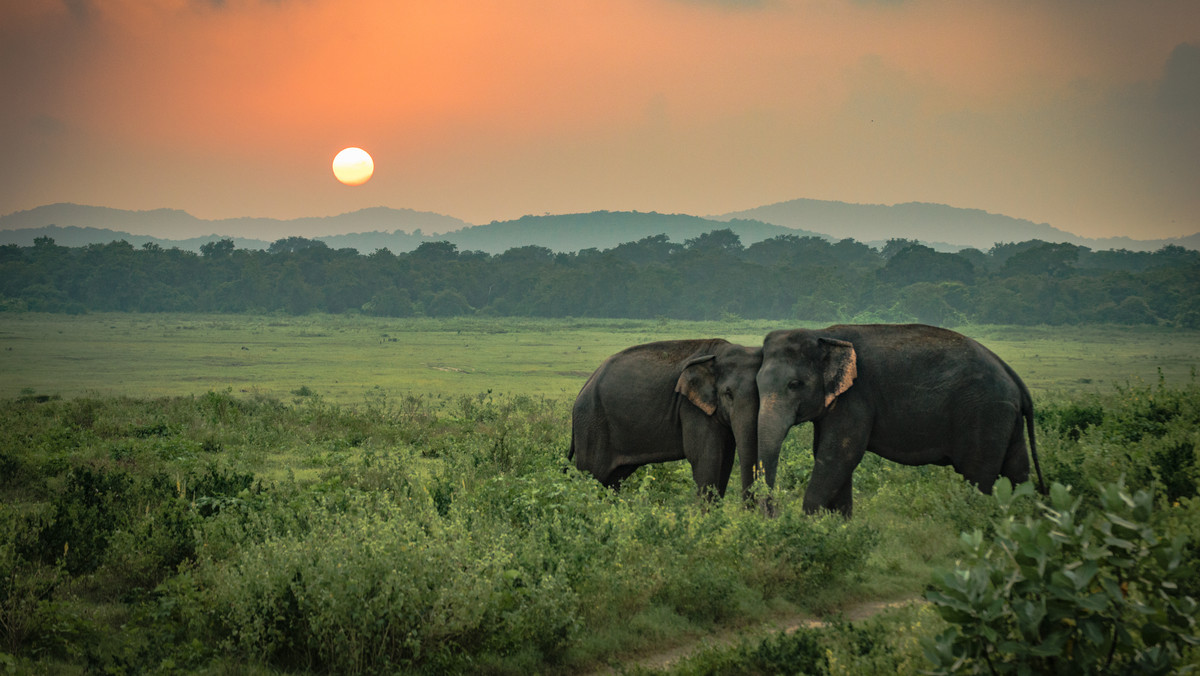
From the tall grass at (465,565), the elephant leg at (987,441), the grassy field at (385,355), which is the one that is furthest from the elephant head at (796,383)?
the grassy field at (385,355)

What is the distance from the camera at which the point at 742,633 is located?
681cm

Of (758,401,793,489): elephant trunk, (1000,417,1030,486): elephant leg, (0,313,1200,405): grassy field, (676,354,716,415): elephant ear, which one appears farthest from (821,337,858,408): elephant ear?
(0,313,1200,405): grassy field

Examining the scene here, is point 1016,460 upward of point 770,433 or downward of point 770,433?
downward

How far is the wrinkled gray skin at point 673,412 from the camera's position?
418 inches

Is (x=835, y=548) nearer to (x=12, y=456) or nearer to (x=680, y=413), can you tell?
(x=680, y=413)

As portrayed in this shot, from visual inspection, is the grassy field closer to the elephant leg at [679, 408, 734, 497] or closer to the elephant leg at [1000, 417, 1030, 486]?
the elephant leg at [679, 408, 734, 497]

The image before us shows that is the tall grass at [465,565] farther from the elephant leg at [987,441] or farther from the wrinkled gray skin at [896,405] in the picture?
the wrinkled gray skin at [896,405]

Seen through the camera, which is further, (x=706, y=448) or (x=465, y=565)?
(x=706, y=448)

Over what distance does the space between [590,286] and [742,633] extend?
85.3 m

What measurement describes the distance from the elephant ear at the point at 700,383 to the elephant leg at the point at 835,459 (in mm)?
1369

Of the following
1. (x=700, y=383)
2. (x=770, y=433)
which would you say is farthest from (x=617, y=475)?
(x=770, y=433)

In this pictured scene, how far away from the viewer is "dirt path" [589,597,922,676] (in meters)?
6.44

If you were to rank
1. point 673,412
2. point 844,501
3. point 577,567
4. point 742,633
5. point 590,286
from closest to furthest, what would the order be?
1. point 742,633
2. point 577,567
3. point 844,501
4. point 673,412
5. point 590,286

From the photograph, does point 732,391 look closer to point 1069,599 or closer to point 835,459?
point 835,459
